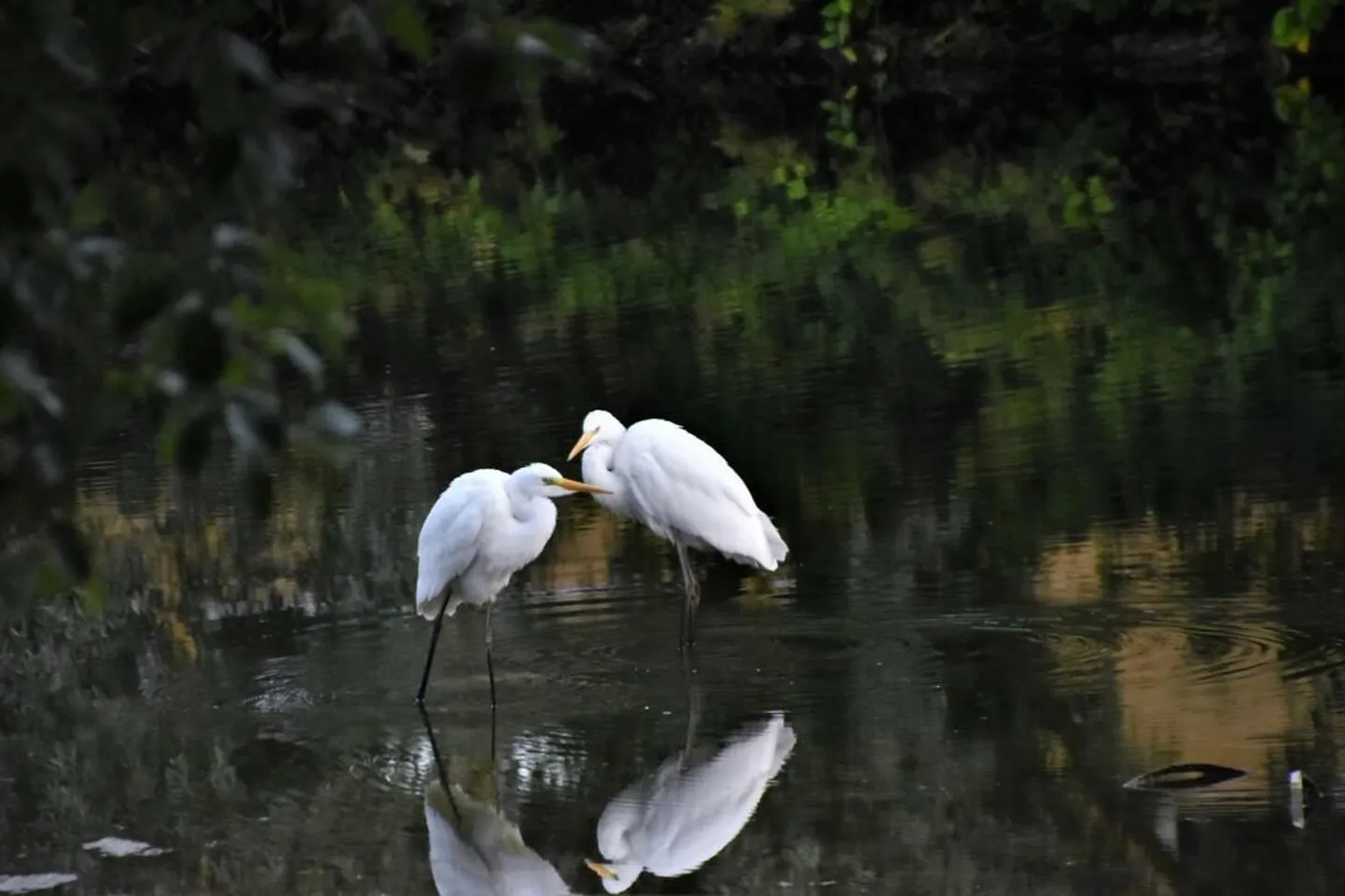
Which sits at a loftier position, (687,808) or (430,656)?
(430,656)

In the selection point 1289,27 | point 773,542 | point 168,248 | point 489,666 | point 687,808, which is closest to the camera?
point 168,248

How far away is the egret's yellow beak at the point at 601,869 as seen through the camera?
6508 millimetres

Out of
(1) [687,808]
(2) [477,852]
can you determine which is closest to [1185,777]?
(1) [687,808]

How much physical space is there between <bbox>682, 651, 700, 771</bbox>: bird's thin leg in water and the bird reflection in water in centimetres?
67

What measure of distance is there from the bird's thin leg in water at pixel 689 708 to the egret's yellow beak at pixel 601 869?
91cm

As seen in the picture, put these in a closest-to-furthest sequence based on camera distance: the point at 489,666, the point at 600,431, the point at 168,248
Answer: the point at 168,248
the point at 489,666
the point at 600,431

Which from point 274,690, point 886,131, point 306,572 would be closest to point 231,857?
point 274,690

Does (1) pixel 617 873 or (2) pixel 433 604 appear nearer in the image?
(1) pixel 617 873

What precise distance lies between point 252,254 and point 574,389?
44.3 ft

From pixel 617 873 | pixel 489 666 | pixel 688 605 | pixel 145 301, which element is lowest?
pixel 617 873

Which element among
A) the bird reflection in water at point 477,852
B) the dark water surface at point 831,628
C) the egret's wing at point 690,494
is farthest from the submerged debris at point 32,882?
the egret's wing at point 690,494

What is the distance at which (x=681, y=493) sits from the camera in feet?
30.7

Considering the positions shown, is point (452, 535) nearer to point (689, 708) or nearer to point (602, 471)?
point (689, 708)

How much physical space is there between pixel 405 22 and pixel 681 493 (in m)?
7.36
